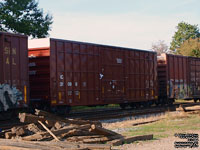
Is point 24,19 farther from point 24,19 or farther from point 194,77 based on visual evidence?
point 194,77

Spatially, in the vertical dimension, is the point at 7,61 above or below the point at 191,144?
above

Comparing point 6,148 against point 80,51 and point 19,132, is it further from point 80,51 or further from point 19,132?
point 80,51

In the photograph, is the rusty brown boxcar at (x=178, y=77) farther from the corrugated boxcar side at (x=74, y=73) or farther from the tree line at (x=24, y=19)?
the corrugated boxcar side at (x=74, y=73)

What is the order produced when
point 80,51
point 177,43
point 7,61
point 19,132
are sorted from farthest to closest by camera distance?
point 177,43 → point 80,51 → point 7,61 → point 19,132

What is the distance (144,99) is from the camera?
24047 mm

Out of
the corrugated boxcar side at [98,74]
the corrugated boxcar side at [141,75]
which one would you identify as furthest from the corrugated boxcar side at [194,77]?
→ the corrugated boxcar side at [98,74]

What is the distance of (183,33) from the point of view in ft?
264

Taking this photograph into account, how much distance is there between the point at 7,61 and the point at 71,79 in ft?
13.5

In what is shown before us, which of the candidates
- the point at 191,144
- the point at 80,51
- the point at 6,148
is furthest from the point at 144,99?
the point at 6,148

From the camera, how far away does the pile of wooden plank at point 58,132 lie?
8961 millimetres

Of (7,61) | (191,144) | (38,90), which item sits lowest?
(191,144)

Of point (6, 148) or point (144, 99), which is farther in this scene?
point (144, 99)

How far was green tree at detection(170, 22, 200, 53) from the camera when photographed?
79.6 metres

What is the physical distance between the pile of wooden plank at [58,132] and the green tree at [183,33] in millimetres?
72014
